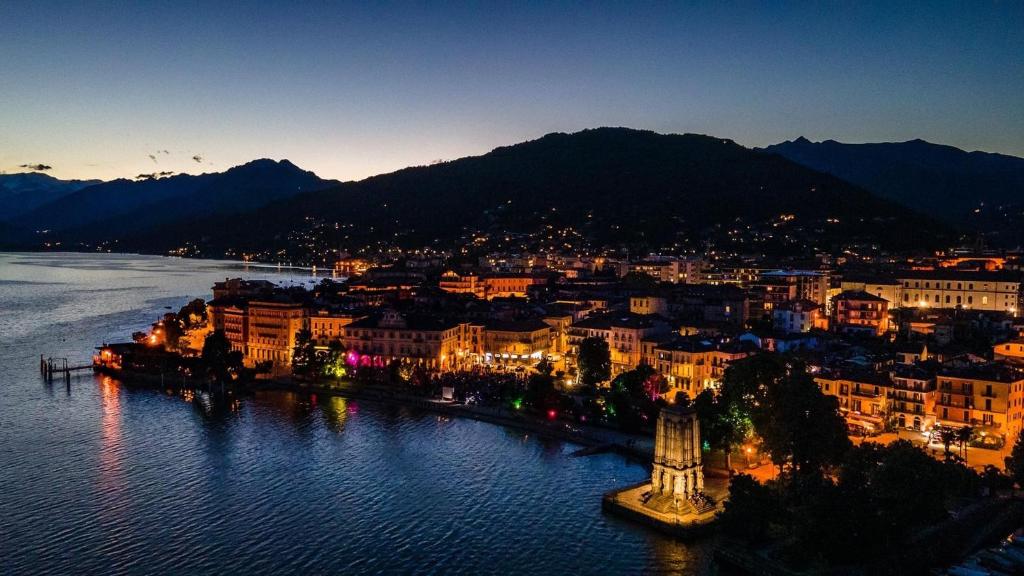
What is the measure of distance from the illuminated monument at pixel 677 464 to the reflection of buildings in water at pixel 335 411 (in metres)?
19.0

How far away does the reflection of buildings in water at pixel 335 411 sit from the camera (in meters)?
40.8

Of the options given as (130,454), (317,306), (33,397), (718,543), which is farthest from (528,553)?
(317,306)

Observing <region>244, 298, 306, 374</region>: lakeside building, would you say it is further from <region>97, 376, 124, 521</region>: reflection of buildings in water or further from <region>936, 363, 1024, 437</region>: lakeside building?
<region>936, 363, 1024, 437</region>: lakeside building

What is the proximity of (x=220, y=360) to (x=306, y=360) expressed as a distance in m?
5.82

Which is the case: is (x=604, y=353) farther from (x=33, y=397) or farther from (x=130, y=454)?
(x=33, y=397)

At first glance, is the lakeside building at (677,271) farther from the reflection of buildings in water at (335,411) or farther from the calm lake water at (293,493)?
the calm lake water at (293,493)

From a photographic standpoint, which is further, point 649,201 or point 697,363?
point 649,201

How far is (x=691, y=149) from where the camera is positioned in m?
184

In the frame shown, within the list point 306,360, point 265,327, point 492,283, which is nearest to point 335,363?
point 306,360

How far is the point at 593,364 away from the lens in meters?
44.5

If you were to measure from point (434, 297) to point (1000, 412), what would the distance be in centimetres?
4905

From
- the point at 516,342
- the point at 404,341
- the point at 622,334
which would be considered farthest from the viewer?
the point at 404,341

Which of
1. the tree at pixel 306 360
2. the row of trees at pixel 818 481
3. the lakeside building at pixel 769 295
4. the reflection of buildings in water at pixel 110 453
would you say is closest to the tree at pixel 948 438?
the row of trees at pixel 818 481

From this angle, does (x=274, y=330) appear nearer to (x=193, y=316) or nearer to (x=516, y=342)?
(x=193, y=316)
